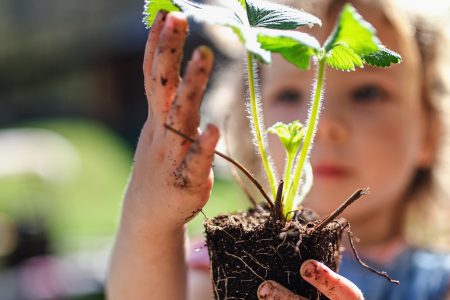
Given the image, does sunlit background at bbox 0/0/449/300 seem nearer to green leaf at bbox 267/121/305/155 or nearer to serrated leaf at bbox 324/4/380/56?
green leaf at bbox 267/121/305/155

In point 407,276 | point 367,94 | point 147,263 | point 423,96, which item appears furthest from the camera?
point 423,96

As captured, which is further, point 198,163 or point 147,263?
point 147,263

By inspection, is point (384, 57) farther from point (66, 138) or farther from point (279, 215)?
point (66, 138)

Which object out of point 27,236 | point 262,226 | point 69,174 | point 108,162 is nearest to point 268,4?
point 262,226

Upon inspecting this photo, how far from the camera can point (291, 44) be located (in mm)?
741

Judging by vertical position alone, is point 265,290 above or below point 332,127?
below

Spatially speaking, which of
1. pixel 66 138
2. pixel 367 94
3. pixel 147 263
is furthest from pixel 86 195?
pixel 147 263

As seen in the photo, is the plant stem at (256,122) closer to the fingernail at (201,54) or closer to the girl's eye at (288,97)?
the fingernail at (201,54)

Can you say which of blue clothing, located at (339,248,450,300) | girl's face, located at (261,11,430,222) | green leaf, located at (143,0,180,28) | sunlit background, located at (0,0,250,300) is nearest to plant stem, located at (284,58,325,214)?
green leaf, located at (143,0,180,28)

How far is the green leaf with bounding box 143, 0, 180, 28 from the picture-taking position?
82cm

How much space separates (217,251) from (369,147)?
2.96 ft

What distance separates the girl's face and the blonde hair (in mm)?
103

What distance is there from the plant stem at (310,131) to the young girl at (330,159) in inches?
4.3

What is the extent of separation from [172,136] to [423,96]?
138cm
